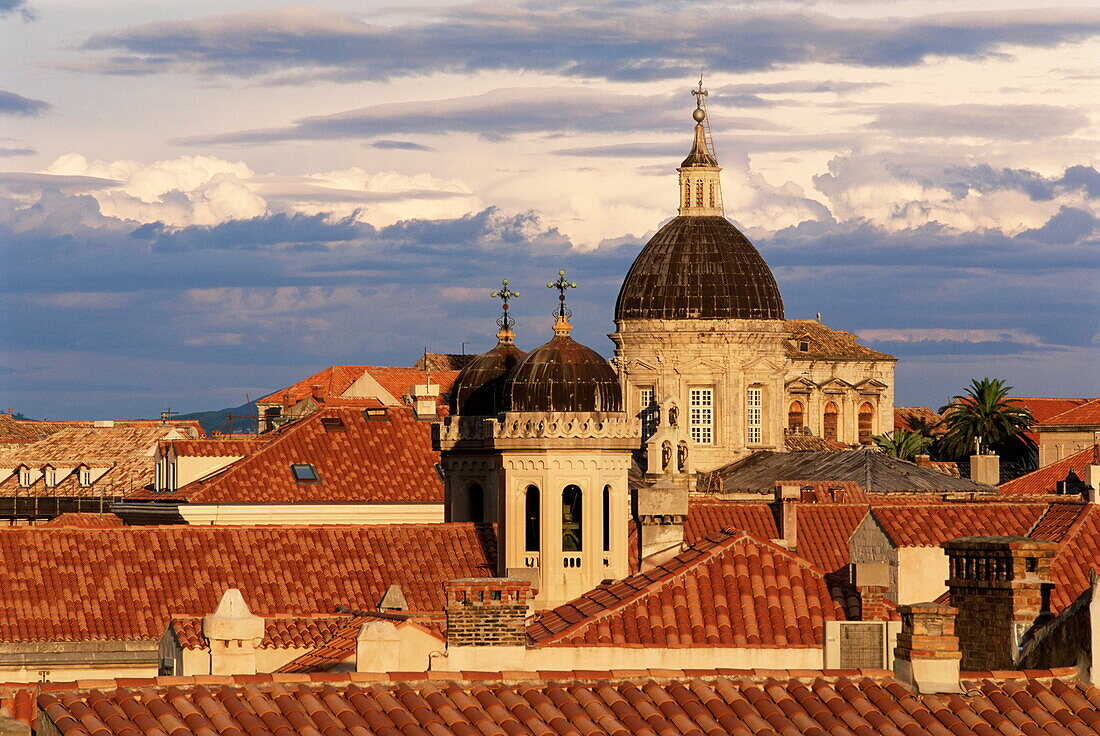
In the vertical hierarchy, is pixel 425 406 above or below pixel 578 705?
above

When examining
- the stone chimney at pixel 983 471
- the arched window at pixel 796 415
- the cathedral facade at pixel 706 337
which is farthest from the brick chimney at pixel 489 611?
the arched window at pixel 796 415

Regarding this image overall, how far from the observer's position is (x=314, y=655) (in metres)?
35.5

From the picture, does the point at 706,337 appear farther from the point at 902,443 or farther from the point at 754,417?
the point at 902,443

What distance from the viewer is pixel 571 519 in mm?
49844

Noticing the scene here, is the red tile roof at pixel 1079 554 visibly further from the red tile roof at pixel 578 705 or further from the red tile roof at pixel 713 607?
the red tile roof at pixel 578 705

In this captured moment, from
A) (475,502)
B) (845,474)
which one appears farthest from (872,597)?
(845,474)

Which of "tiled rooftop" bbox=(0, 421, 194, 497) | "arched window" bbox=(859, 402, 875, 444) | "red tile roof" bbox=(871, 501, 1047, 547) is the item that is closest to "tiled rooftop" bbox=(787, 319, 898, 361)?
"arched window" bbox=(859, 402, 875, 444)

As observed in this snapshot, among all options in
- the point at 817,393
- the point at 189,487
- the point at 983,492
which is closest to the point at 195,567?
the point at 189,487

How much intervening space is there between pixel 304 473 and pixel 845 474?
3832 cm

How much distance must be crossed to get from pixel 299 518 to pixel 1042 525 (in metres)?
27.6

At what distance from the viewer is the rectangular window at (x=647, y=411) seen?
4544 inches

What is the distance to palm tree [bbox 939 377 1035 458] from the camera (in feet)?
507

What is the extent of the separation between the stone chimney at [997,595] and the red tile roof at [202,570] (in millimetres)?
22266

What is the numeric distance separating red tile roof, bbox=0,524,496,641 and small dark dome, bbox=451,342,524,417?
287cm
